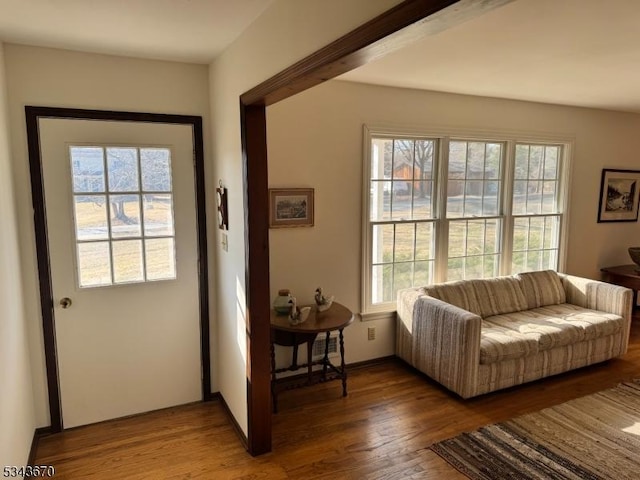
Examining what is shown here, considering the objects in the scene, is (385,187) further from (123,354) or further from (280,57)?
(123,354)

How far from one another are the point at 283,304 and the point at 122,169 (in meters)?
1.43

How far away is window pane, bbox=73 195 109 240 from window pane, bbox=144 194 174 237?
26 centimetres

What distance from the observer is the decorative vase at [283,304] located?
3148 mm

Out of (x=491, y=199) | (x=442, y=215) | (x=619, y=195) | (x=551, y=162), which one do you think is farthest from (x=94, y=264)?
(x=619, y=195)

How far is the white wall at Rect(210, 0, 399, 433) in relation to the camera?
1.52 m

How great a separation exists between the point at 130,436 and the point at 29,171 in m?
1.80

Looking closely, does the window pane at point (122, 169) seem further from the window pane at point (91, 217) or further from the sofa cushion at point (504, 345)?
the sofa cushion at point (504, 345)

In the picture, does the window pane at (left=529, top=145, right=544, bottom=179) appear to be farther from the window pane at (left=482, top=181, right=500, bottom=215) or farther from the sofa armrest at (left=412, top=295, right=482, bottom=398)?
the sofa armrest at (left=412, top=295, right=482, bottom=398)

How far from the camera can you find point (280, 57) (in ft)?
6.32

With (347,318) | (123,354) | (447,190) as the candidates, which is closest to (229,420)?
(123,354)

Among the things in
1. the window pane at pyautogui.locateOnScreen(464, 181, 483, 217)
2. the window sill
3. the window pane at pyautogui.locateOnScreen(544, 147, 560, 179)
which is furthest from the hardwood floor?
the window pane at pyautogui.locateOnScreen(544, 147, 560, 179)

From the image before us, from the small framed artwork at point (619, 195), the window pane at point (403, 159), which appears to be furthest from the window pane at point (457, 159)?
the small framed artwork at point (619, 195)

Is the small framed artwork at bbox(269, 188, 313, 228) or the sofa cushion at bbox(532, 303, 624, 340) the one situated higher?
the small framed artwork at bbox(269, 188, 313, 228)

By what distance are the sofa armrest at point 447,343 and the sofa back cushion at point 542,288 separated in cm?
124
